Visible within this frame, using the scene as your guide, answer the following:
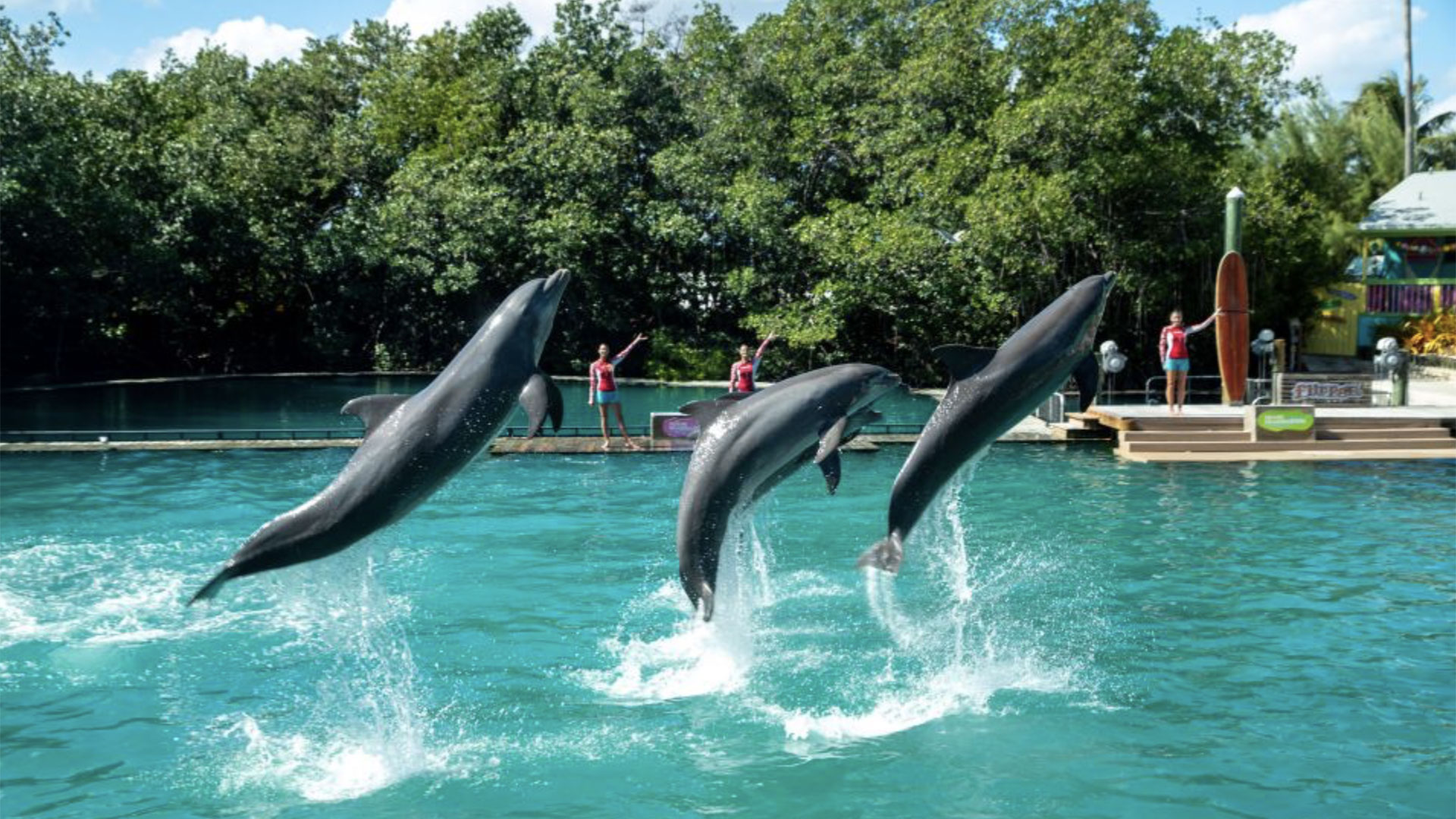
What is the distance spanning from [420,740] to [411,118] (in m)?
36.4

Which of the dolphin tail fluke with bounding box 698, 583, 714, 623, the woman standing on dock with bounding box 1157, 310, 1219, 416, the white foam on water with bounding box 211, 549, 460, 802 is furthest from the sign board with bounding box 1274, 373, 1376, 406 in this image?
the dolphin tail fluke with bounding box 698, 583, 714, 623

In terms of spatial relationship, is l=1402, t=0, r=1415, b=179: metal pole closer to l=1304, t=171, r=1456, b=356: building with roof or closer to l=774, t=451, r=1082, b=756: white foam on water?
l=1304, t=171, r=1456, b=356: building with roof

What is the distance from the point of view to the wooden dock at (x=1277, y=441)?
67.5 feet

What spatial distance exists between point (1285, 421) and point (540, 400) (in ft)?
56.4

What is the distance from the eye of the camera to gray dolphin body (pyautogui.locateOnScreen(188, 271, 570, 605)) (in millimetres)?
6586

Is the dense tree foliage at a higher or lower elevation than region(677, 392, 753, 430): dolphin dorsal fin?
higher

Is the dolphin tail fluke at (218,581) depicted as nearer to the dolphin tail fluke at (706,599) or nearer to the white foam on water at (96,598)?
the dolphin tail fluke at (706,599)

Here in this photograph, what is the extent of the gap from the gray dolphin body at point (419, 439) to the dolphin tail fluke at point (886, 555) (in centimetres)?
228

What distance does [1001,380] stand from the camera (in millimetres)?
7922

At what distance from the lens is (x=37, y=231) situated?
32.9 m

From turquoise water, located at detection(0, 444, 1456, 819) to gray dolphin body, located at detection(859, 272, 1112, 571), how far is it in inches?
69.6

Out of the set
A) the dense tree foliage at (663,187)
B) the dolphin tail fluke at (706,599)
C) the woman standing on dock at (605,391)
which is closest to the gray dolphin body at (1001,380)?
the dolphin tail fluke at (706,599)

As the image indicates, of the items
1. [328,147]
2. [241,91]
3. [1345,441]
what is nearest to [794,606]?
[1345,441]

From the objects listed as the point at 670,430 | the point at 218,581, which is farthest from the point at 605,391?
the point at 218,581
